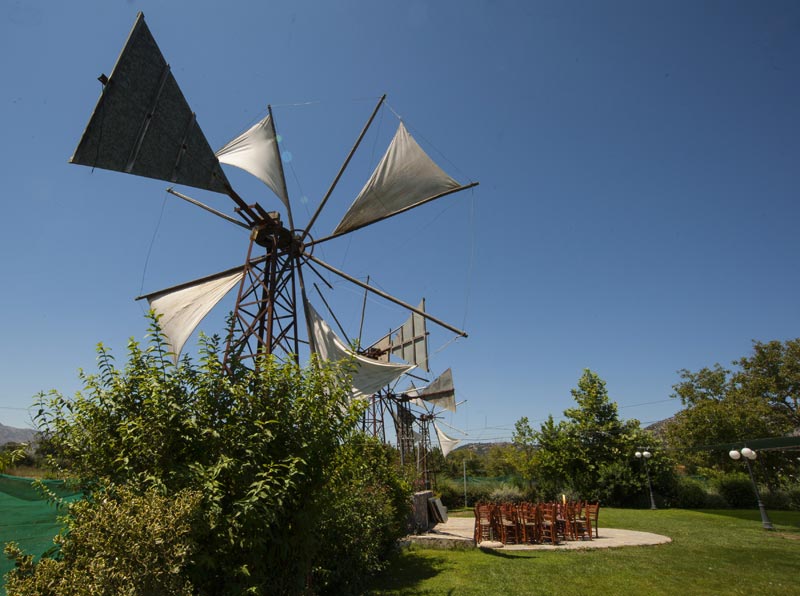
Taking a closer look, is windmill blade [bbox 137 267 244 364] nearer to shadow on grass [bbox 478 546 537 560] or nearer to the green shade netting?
the green shade netting

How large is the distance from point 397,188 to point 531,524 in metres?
11.0

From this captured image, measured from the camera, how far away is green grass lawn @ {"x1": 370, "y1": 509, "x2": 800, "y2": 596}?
8.05 metres

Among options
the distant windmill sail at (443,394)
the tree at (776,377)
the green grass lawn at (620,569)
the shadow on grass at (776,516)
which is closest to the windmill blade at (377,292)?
the green grass lawn at (620,569)

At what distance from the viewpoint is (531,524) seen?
13.0 m

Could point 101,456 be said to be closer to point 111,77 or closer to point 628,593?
point 111,77

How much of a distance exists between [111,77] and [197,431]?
6.16 m

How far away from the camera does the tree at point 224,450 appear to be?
3.69 m

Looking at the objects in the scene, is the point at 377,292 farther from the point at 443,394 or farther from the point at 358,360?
the point at 443,394

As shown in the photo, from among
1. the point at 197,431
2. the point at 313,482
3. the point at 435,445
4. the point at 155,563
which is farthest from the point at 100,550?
the point at 435,445

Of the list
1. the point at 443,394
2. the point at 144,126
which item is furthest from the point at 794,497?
the point at 144,126

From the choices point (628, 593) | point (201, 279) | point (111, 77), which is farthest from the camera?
point (201, 279)

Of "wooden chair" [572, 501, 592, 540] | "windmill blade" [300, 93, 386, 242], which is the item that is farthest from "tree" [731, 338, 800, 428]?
"windmill blade" [300, 93, 386, 242]

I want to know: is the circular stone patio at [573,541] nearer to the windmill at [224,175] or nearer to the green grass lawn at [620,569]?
the green grass lawn at [620,569]

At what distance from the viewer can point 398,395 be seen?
26.1 m
